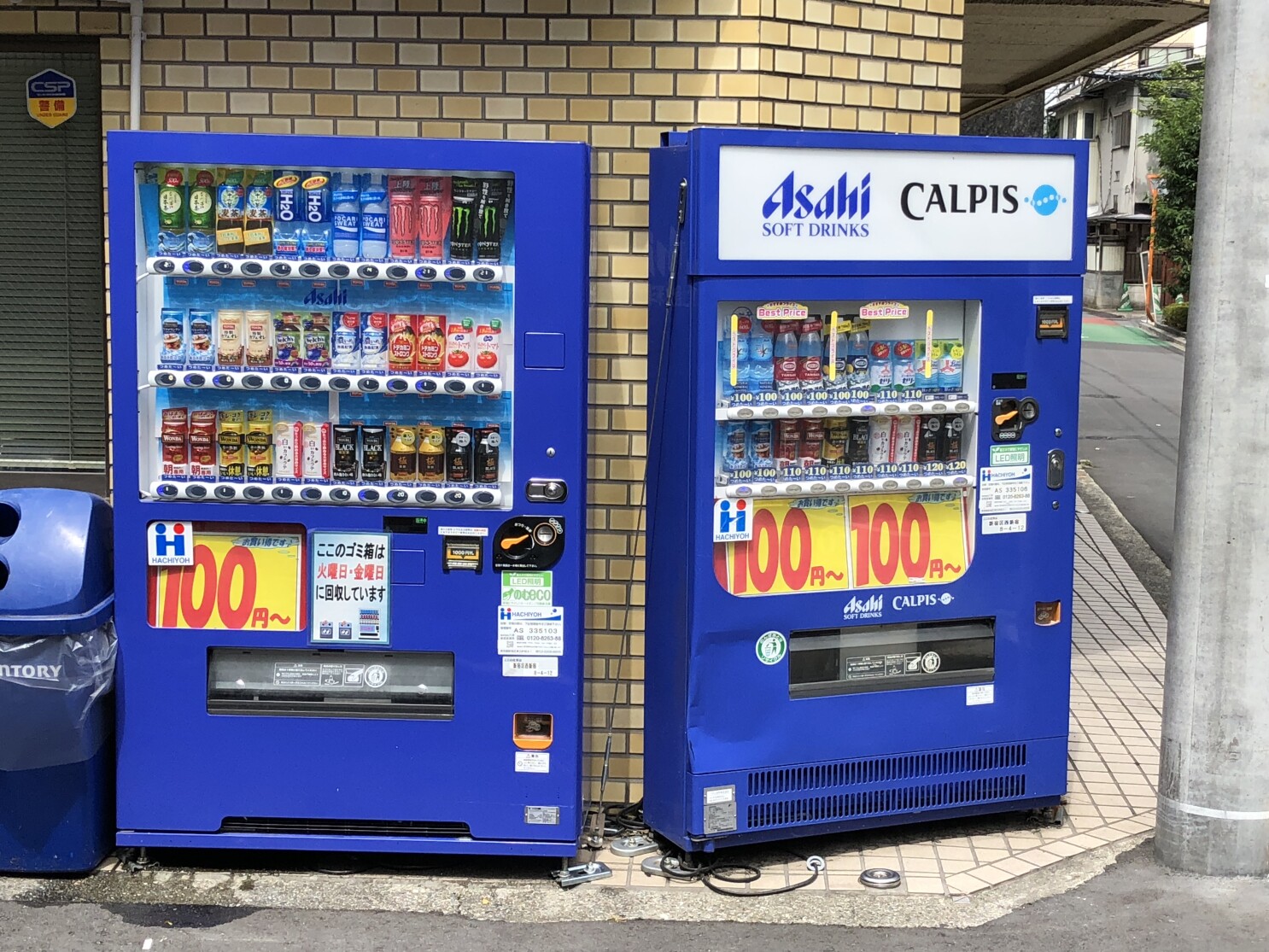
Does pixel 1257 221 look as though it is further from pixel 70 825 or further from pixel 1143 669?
pixel 70 825

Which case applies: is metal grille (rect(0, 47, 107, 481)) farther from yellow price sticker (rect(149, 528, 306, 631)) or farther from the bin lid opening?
yellow price sticker (rect(149, 528, 306, 631))

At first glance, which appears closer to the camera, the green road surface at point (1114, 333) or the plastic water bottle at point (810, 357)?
the plastic water bottle at point (810, 357)

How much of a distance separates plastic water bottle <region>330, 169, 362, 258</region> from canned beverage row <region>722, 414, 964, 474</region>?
1320mm

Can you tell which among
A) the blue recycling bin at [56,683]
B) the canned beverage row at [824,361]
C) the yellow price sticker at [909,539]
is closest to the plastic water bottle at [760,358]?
the canned beverage row at [824,361]

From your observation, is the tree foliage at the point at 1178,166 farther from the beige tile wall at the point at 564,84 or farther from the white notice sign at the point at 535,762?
the white notice sign at the point at 535,762

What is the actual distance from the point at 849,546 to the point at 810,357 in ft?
2.16

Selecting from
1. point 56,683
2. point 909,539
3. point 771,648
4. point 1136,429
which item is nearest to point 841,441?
point 909,539

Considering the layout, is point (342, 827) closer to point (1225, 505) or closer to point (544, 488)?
point (544, 488)

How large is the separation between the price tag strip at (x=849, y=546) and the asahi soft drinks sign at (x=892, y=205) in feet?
2.74

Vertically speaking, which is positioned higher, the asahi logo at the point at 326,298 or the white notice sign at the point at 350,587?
the asahi logo at the point at 326,298

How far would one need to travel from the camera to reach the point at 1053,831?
492 centimetres

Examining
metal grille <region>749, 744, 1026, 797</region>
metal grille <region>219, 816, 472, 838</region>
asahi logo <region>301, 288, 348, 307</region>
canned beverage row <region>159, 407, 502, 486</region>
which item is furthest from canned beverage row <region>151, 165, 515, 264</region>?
metal grille <region>749, 744, 1026, 797</region>

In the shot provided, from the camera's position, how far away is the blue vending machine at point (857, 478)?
437cm

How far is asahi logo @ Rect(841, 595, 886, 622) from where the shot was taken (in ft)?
15.1
